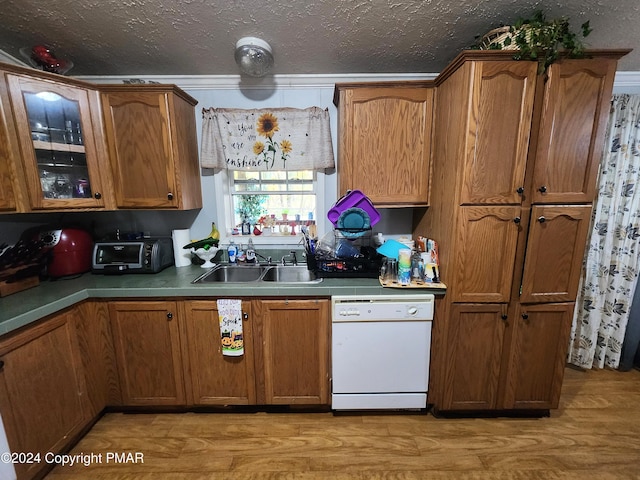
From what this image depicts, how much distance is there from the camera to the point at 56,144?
1550mm

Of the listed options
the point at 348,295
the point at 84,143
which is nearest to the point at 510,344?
the point at 348,295

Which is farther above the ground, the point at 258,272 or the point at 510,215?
the point at 510,215

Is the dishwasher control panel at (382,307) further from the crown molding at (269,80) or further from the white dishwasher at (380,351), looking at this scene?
the crown molding at (269,80)

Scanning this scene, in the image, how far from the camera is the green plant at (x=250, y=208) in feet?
7.29

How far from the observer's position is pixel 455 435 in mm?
1563

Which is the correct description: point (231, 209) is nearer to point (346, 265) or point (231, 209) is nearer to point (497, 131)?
point (346, 265)

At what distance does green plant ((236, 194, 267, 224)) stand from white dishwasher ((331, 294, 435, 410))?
1.11 metres

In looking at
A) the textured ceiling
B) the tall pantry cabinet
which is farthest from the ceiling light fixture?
the tall pantry cabinet

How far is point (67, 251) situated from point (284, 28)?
1996 mm

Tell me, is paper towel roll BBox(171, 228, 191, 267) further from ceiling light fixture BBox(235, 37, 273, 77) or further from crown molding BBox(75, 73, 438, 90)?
ceiling light fixture BBox(235, 37, 273, 77)

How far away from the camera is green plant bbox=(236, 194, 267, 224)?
222 cm

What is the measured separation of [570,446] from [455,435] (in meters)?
0.64

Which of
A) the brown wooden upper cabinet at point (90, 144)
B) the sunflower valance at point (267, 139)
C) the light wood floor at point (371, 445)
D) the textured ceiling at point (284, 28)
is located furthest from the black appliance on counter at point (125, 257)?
the textured ceiling at point (284, 28)

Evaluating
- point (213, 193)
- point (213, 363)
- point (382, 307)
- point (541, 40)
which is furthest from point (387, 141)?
point (213, 363)
